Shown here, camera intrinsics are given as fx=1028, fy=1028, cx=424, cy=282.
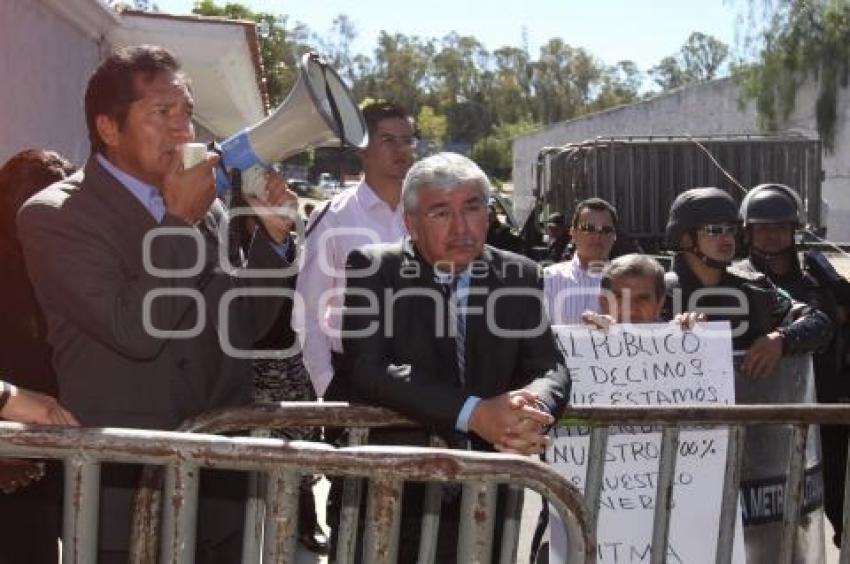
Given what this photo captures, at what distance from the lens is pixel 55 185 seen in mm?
2342

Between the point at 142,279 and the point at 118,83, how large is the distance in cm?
51

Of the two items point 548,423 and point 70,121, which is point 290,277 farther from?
point 70,121

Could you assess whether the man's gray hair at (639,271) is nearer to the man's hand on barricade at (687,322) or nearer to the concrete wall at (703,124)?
the man's hand on barricade at (687,322)

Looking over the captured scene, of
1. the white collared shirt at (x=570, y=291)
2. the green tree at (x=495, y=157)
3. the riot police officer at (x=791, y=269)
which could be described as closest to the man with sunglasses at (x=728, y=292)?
the riot police officer at (x=791, y=269)

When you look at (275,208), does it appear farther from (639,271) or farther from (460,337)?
(639,271)

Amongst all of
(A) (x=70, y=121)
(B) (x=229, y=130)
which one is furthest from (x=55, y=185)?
(B) (x=229, y=130)

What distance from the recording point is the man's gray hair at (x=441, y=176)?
2617 mm

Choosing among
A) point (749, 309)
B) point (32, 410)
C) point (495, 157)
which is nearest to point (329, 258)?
point (749, 309)

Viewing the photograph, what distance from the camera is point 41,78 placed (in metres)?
6.66

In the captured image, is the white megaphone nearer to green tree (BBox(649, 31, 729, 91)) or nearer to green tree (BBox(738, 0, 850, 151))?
green tree (BBox(738, 0, 850, 151))

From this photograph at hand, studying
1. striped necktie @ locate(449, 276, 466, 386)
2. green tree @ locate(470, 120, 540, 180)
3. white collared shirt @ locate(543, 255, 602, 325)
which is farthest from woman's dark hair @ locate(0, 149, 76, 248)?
green tree @ locate(470, 120, 540, 180)

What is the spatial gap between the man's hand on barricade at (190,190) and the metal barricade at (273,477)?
524mm

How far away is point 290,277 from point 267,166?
29 cm

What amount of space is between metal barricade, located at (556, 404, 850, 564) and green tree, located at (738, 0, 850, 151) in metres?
32.6
